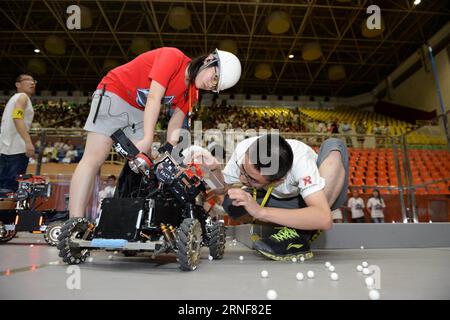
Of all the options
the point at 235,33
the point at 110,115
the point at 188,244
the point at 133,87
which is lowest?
the point at 188,244

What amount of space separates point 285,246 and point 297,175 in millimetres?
415

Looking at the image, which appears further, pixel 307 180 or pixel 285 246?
pixel 285 246

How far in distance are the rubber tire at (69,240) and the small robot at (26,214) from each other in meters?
1.26

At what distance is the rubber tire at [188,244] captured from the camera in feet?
4.10

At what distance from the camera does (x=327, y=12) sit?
11922 mm

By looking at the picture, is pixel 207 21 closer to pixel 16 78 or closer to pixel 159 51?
pixel 16 78

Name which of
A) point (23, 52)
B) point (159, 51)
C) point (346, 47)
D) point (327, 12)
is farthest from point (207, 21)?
point (159, 51)

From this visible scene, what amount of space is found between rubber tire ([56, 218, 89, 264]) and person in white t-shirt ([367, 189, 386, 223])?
6.07 m

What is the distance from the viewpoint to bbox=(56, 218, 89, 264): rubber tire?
1328 millimetres

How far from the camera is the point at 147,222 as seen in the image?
4.46 ft

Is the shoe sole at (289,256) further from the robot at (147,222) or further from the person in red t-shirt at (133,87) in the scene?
the person in red t-shirt at (133,87)

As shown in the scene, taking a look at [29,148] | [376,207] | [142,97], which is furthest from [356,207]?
[142,97]

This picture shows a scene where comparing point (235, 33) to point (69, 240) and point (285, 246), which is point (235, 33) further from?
point (69, 240)

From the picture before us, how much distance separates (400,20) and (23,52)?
570 inches
